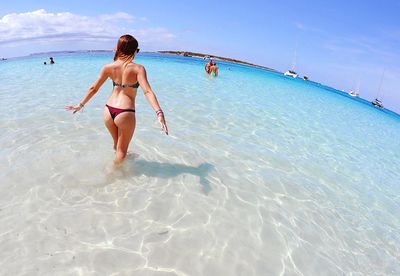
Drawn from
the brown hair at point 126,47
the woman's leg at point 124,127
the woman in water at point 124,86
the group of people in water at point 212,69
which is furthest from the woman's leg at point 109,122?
the group of people in water at point 212,69

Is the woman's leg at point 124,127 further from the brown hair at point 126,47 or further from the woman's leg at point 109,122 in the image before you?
the brown hair at point 126,47

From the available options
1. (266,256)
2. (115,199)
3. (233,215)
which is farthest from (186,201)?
(266,256)

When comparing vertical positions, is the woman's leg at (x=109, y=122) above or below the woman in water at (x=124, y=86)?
below

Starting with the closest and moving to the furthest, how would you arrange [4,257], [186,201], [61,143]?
[4,257]
[186,201]
[61,143]

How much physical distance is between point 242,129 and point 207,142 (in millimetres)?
2202

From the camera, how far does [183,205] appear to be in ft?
13.6

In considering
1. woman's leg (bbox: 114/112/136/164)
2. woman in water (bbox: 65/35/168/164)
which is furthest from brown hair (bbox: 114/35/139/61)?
woman's leg (bbox: 114/112/136/164)

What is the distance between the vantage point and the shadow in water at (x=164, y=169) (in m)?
4.84

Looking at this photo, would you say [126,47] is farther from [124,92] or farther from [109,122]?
[109,122]

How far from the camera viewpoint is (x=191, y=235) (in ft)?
11.6

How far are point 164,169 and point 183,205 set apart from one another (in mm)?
1134

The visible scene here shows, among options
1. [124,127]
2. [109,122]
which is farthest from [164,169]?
[109,122]

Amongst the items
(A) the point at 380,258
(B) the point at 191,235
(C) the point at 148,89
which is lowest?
(A) the point at 380,258

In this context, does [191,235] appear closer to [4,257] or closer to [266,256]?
[266,256]
